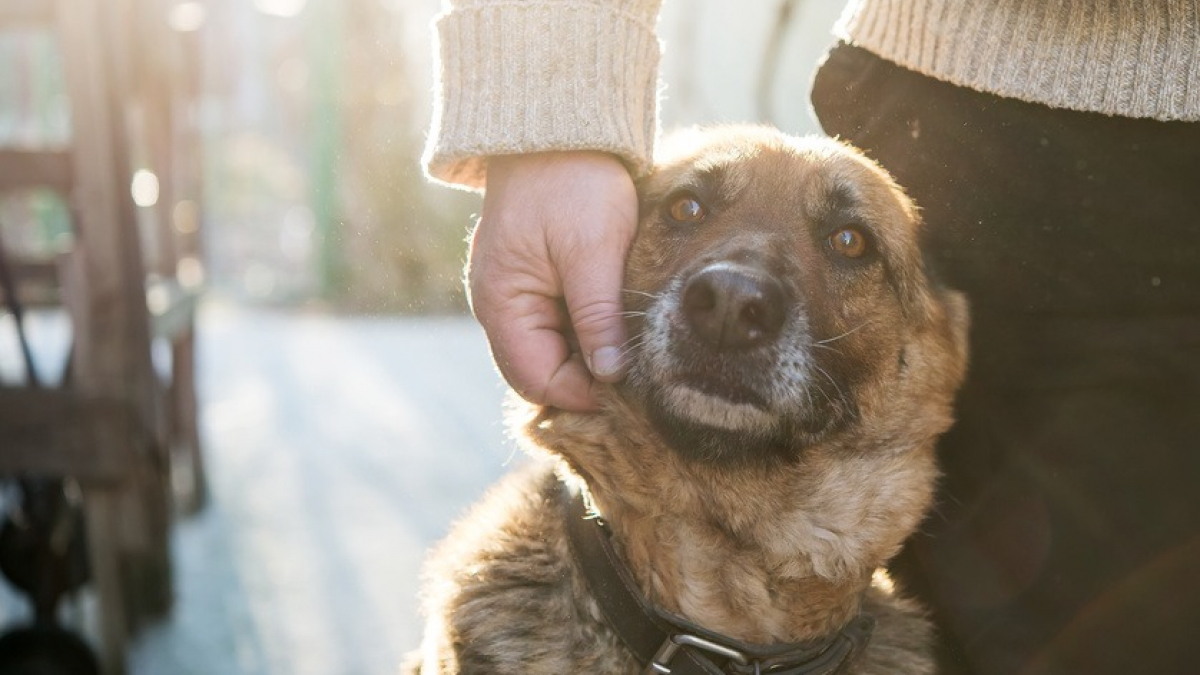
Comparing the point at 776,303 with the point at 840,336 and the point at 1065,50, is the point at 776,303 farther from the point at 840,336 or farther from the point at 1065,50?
the point at 1065,50

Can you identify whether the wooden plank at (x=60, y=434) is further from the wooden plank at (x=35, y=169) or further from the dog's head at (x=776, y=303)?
the dog's head at (x=776, y=303)

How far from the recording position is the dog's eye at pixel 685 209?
7.58 feet

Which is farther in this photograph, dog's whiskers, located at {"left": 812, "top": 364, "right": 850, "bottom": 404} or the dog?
dog's whiskers, located at {"left": 812, "top": 364, "right": 850, "bottom": 404}

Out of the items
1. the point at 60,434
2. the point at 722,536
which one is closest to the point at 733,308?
the point at 722,536

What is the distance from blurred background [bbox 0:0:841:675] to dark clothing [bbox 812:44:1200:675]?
930 millimetres

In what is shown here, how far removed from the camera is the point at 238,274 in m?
18.1

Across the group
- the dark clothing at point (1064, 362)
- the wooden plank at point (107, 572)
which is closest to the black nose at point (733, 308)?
the dark clothing at point (1064, 362)

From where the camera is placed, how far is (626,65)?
6.63 feet

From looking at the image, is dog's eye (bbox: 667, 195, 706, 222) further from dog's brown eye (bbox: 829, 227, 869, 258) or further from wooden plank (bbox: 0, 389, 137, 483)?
wooden plank (bbox: 0, 389, 137, 483)

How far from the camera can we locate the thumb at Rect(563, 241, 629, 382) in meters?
1.90

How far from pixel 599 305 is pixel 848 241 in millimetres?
679

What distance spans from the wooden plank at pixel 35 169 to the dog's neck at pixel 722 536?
253 cm

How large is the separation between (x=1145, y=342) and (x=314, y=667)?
284cm

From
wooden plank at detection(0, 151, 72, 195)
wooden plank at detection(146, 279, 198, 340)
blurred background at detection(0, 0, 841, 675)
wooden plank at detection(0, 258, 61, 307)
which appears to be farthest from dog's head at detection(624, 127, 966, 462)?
wooden plank at detection(0, 258, 61, 307)
